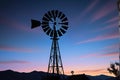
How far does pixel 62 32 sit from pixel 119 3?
63.8ft

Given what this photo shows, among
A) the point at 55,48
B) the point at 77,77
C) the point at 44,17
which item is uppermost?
the point at 44,17

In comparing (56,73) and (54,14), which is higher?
(54,14)

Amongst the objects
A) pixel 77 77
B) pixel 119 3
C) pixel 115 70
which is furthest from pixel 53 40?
pixel 115 70

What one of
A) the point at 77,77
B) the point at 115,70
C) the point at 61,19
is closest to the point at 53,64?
the point at 77,77

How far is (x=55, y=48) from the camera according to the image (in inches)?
1489

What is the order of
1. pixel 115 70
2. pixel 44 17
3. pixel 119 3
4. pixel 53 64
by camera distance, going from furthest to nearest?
pixel 115 70 → pixel 44 17 → pixel 53 64 → pixel 119 3

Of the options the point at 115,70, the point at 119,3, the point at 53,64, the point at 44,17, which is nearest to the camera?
the point at 119,3

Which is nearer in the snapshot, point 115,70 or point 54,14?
point 54,14

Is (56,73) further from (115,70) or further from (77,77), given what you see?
(115,70)

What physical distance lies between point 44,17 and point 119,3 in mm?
20653

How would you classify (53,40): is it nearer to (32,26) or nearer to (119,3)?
(32,26)

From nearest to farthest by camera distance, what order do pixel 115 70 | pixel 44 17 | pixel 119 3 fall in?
pixel 119 3
pixel 44 17
pixel 115 70

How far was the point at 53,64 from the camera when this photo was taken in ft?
122

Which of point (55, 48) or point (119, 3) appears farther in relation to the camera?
point (55, 48)
